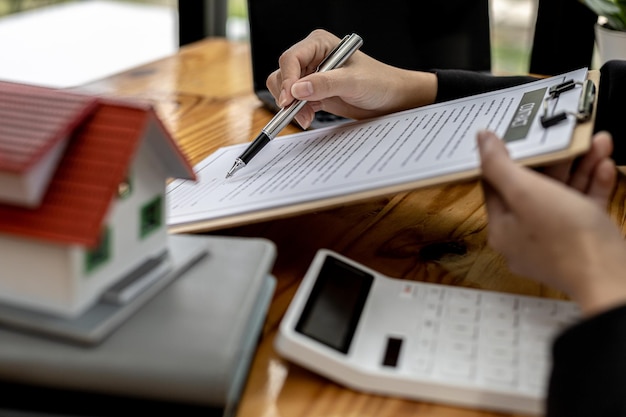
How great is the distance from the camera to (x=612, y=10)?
115 centimetres

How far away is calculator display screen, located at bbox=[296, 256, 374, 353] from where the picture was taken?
1.77ft

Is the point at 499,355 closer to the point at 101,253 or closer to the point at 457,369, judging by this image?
the point at 457,369

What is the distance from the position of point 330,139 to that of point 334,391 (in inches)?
15.0

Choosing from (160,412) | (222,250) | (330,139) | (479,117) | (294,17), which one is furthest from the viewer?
(294,17)

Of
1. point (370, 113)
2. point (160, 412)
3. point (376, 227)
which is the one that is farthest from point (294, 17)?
point (160, 412)

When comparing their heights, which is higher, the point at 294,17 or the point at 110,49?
the point at 294,17

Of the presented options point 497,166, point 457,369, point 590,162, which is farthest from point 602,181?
point 457,369

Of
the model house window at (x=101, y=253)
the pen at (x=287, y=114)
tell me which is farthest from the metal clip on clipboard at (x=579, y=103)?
the model house window at (x=101, y=253)

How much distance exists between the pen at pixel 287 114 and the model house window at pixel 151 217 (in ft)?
0.82

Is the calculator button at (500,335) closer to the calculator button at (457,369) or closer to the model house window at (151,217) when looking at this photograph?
the calculator button at (457,369)

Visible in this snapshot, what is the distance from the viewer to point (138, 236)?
21.3 inches

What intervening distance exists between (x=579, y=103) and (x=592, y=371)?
0.93 ft

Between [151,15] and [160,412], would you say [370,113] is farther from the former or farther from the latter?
[151,15]

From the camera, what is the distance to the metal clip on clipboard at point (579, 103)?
→ 2.06ft
